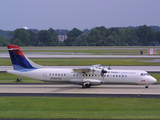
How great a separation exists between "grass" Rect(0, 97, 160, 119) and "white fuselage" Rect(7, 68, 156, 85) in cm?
630

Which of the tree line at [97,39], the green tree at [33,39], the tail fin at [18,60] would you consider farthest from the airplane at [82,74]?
the green tree at [33,39]

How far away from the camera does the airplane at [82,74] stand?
2916 centimetres

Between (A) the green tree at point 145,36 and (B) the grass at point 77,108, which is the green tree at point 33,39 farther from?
(B) the grass at point 77,108

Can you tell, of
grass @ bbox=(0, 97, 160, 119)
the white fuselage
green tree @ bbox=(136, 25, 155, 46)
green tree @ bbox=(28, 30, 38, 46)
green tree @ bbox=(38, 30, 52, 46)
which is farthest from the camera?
green tree @ bbox=(28, 30, 38, 46)

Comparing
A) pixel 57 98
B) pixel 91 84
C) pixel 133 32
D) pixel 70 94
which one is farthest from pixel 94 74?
pixel 133 32

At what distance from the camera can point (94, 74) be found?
1163 inches

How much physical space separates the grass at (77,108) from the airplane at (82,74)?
6.29 meters

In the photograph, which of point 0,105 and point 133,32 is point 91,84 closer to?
point 0,105

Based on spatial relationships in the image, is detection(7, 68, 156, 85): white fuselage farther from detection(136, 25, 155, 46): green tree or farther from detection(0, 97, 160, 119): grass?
detection(136, 25, 155, 46): green tree

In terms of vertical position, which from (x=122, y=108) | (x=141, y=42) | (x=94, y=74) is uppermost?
(x=141, y=42)

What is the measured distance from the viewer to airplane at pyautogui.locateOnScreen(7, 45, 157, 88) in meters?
29.2

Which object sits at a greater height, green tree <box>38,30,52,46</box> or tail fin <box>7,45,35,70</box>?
green tree <box>38,30,52,46</box>

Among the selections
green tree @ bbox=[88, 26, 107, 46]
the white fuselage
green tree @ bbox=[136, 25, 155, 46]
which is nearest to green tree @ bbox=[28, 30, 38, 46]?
green tree @ bbox=[88, 26, 107, 46]

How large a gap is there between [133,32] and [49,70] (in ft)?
540
